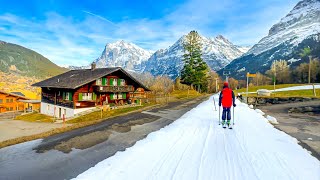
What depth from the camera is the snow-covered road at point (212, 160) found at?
18.9ft

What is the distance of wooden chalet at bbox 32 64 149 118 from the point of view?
1196 inches

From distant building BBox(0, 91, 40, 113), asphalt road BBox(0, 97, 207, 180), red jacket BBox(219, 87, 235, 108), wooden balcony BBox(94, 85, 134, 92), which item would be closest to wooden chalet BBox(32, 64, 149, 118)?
wooden balcony BBox(94, 85, 134, 92)

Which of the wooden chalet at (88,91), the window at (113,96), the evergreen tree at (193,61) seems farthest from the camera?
the evergreen tree at (193,61)

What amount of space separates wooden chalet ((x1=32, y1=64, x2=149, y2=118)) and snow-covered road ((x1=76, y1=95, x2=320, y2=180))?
22.6 m

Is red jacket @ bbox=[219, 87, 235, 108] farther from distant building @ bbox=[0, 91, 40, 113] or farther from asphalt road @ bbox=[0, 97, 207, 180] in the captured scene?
distant building @ bbox=[0, 91, 40, 113]

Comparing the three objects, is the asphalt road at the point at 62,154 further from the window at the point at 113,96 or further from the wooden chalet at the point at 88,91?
the window at the point at 113,96

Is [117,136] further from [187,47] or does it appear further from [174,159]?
[187,47]

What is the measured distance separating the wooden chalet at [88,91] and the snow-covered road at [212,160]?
22590 mm

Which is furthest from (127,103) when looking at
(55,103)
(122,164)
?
(122,164)

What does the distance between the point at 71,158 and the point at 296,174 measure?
768cm

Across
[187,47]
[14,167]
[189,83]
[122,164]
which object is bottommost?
[14,167]

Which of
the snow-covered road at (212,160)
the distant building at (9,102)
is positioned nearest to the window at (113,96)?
the snow-covered road at (212,160)

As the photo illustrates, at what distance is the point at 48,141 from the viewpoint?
1200 cm

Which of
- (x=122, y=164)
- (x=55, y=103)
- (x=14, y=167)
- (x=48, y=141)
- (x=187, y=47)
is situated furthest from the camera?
(x=187, y=47)
